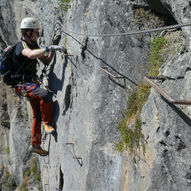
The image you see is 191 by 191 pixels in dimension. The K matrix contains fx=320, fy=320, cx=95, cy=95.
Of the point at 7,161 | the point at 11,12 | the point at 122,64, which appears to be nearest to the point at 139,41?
the point at 122,64

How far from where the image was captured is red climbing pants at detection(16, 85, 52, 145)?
7.85 meters

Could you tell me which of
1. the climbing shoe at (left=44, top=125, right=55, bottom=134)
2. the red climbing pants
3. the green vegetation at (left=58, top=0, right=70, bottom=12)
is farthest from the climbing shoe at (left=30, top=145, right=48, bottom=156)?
the green vegetation at (left=58, top=0, right=70, bottom=12)

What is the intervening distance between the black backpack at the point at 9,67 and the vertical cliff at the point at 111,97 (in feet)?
3.77

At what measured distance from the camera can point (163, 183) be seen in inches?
168

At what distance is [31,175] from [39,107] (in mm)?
4457

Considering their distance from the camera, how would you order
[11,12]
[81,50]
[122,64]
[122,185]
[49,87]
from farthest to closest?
1. [11,12]
2. [49,87]
3. [81,50]
4. [122,64]
5. [122,185]

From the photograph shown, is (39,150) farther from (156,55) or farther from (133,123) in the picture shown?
(156,55)

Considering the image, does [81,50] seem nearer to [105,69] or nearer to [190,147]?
[105,69]

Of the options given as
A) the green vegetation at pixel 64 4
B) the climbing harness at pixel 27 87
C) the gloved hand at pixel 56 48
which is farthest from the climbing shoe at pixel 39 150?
the green vegetation at pixel 64 4

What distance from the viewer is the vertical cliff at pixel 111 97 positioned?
4.20 m

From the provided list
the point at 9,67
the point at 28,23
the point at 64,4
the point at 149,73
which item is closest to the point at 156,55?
the point at 149,73

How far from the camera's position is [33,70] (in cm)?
793

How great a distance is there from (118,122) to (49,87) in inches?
140

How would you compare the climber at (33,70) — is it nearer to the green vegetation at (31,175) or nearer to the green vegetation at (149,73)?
the green vegetation at (149,73)
